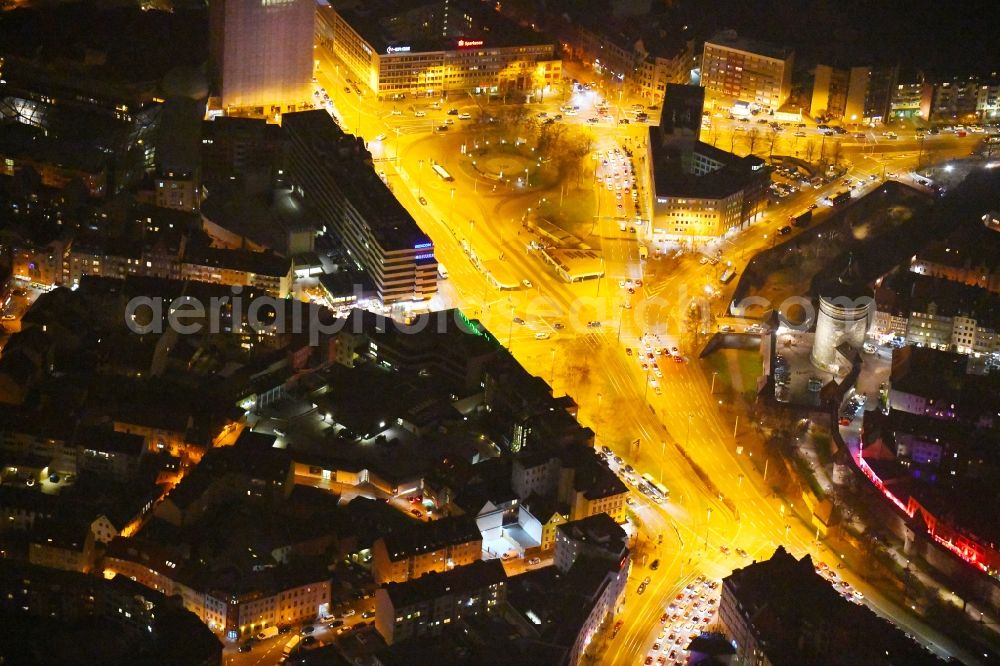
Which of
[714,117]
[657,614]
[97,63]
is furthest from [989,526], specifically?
[97,63]

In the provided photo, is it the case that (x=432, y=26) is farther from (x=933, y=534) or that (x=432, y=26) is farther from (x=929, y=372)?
(x=933, y=534)

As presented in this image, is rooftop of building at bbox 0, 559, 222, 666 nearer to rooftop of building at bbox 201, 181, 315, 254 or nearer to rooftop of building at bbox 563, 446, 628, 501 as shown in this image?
rooftop of building at bbox 563, 446, 628, 501

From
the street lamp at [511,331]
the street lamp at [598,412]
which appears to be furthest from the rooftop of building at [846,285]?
the street lamp at [511,331]

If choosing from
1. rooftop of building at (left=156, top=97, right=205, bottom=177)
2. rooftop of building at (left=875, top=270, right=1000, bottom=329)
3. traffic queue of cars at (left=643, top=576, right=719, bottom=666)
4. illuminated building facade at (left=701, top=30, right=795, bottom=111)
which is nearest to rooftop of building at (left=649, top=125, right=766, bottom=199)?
illuminated building facade at (left=701, top=30, right=795, bottom=111)

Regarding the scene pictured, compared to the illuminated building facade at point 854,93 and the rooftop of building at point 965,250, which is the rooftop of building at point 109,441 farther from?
the illuminated building facade at point 854,93

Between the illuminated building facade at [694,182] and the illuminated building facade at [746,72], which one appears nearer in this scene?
the illuminated building facade at [694,182]

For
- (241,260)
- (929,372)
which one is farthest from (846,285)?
(241,260)
